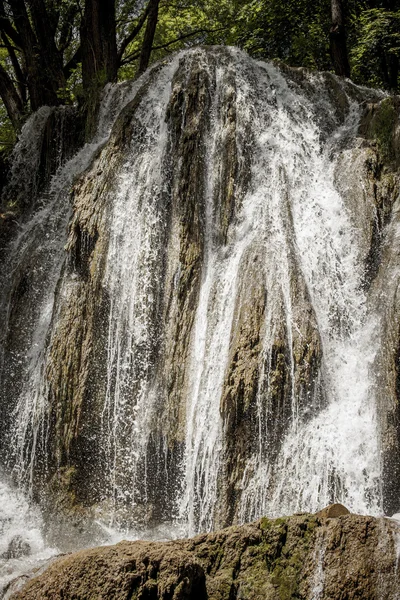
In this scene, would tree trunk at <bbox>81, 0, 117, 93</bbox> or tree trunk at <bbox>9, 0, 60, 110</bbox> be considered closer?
tree trunk at <bbox>81, 0, 117, 93</bbox>

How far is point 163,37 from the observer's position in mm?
20203

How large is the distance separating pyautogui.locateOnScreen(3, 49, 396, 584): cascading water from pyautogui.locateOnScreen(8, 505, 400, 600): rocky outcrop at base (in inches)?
97.2

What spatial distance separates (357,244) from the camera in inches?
379

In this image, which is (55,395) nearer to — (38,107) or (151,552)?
(151,552)

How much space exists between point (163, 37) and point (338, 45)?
317 inches

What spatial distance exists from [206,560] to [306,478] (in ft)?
8.89

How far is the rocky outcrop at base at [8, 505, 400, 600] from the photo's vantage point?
16.7ft

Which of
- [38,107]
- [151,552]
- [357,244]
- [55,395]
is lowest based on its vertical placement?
[151,552]

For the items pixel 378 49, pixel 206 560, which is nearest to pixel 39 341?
pixel 206 560

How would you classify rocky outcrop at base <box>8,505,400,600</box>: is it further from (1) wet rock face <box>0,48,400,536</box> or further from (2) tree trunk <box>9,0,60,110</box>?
(2) tree trunk <box>9,0,60,110</box>

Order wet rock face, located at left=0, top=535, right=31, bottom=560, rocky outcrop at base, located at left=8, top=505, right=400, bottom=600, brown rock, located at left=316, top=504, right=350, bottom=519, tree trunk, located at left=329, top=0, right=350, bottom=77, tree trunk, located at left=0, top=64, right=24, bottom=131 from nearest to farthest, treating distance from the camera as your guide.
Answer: rocky outcrop at base, located at left=8, top=505, right=400, bottom=600, brown rock, located at left=316, top=504, right=350, bottom=519, wet rock face, located at left=0, top=535, right=31, bottom=560, tree trunk, located at left=329, top=0, right=350, bottom=77, tree trunk, located at left=0, top=64, right=24, bottom=131

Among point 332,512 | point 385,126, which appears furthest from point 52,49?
point 332,512

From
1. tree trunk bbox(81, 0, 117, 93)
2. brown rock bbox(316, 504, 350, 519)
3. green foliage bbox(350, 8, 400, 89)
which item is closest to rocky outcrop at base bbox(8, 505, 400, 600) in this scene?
brown rock bbox(316, 504, 350, 519)

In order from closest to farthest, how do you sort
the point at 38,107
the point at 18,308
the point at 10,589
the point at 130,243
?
1. the point at 10,589
2. the point at 130,243
3. the point at 18,308
4. the point at 38,107
